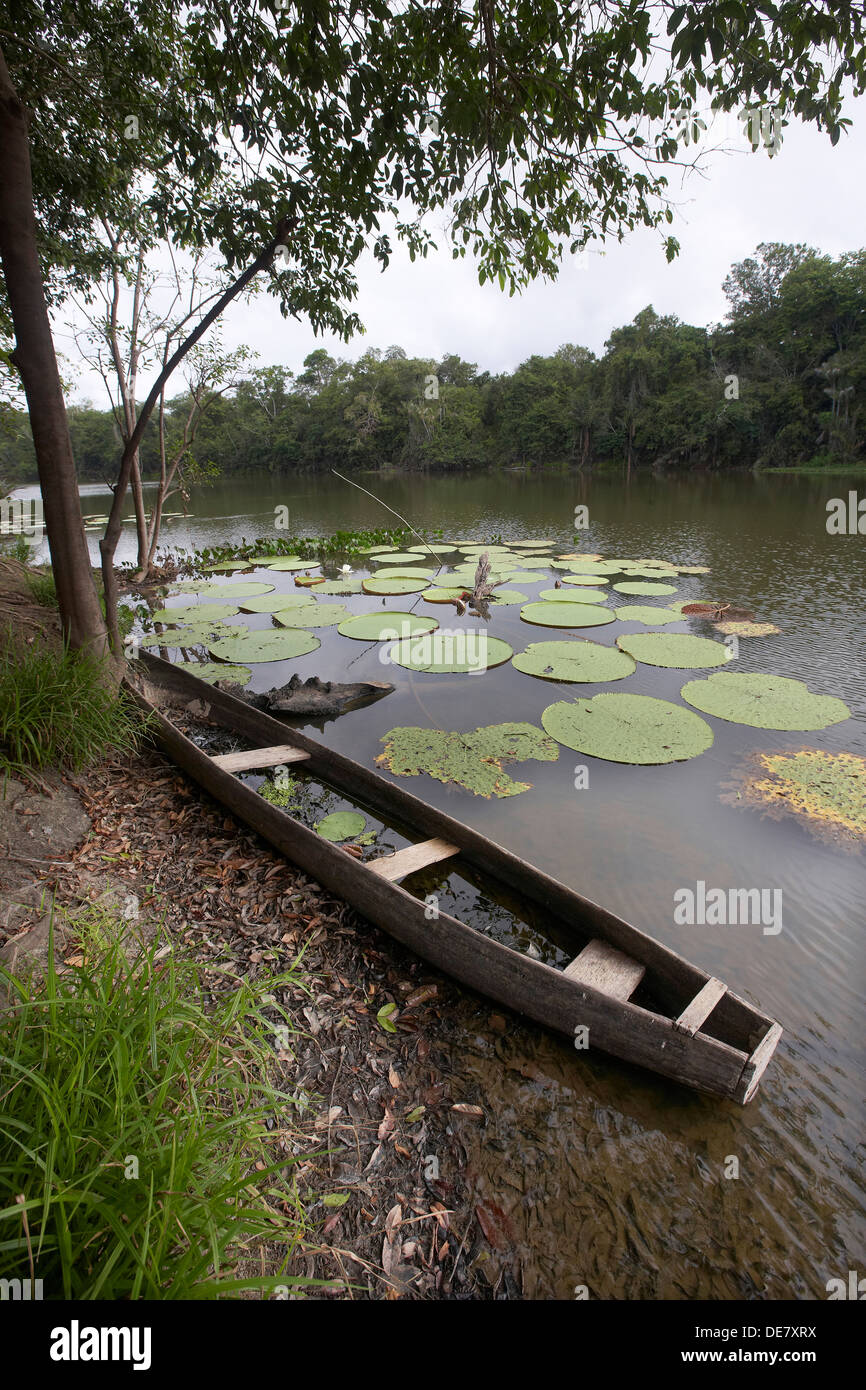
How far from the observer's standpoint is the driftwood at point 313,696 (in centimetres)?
534

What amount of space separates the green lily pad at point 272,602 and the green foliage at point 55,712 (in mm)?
4739

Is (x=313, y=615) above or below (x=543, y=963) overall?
above

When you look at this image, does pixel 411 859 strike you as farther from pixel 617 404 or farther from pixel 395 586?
pixel 617 404

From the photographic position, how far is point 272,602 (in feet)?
29.1

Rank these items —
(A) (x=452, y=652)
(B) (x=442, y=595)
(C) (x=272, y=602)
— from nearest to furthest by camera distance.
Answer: (A) (x=452, y=652), (B) (x=442, y=595), (C) (x=272, y=602)

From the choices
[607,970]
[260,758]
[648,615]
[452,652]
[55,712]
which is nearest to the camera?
[607,970]

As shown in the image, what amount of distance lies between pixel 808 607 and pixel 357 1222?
8.45 meters

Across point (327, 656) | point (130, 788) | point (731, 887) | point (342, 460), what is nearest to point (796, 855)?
point (731, 887)

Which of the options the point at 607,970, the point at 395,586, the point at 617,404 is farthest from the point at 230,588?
the point at 617,404

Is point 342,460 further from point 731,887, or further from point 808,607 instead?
point 731,887

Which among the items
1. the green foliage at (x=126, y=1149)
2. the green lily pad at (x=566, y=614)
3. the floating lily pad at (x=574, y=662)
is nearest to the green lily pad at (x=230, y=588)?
the green lily pad at (x=566, y=614)

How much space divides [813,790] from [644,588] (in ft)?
18.0

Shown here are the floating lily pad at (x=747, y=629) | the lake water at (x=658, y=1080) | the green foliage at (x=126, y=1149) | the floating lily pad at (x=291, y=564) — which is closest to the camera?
the green foliage at (x=126, y=1149)

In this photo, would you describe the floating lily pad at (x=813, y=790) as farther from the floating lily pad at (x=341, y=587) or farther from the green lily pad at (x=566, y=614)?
the floating lily pad at (x=341, y=587)
